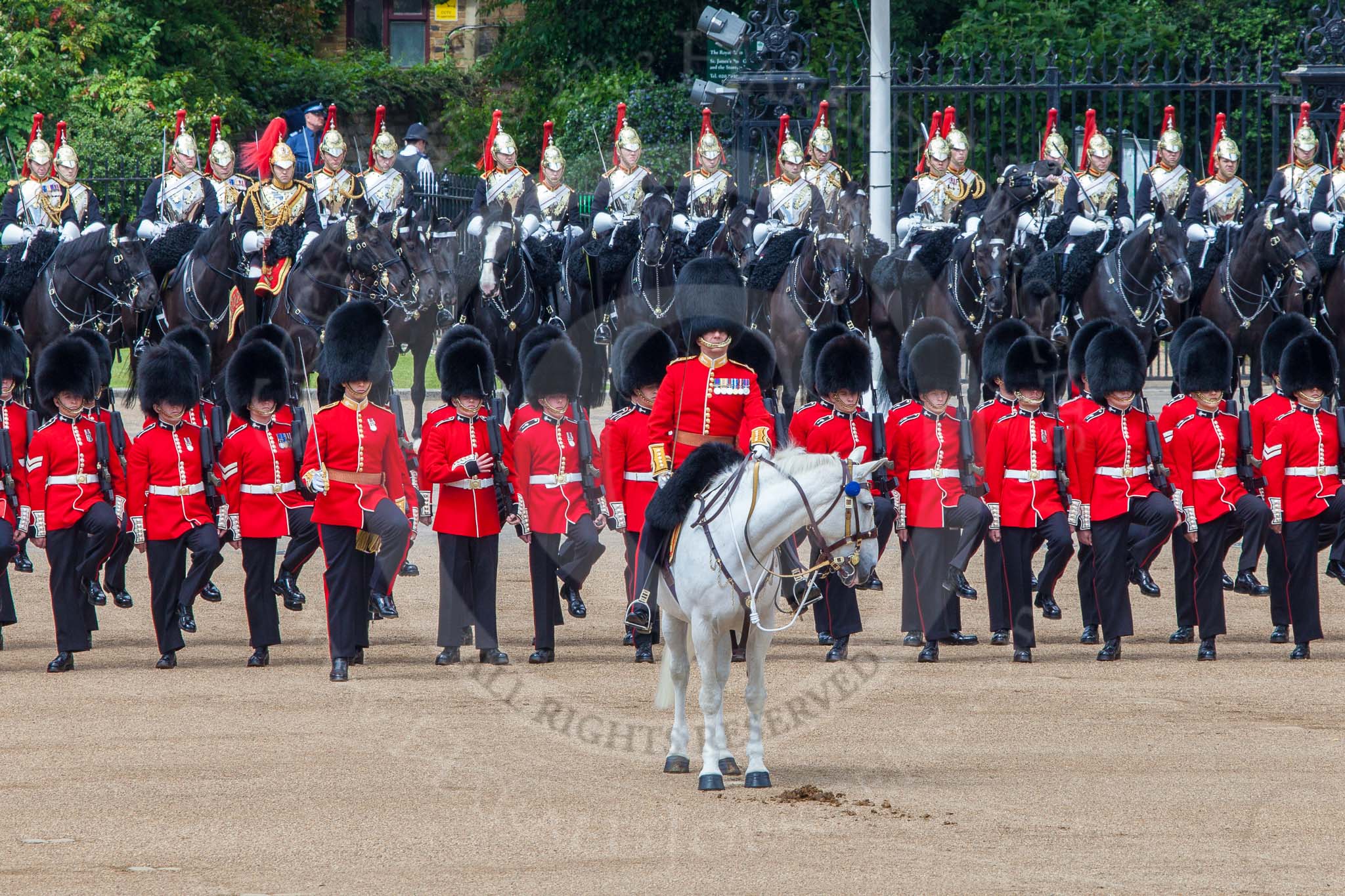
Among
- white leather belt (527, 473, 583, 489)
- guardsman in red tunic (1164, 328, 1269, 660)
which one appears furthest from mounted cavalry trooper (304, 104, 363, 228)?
guardsman in red tunic (1164, 328, 1269, 660)

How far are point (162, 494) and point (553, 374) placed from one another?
5.56 ft

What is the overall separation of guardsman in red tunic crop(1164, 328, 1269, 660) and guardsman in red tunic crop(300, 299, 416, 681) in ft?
10.2

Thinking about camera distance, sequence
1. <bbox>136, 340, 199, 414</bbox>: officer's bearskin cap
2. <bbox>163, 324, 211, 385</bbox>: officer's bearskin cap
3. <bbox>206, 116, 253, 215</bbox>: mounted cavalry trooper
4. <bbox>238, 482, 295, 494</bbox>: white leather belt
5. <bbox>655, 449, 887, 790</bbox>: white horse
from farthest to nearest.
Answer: <bbox>206, 116, 253, 215</bbox>: mounted cavalry trooper → <bbox>163, 324, 211, 385</bbox>: officer's bearskin cap → <bbox>136, 340, 199, 414</bbox>: officer's bearskin cap → <bbox>238, 482, 295, 494</bbox>: white leather belt → <bbox>655, 449, 887, 790</bbox>: white horse

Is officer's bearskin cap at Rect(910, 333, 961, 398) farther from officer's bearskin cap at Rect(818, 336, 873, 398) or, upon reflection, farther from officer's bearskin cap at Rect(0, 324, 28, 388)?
officer's bearskin cap at Rect(0, 324, 28, 388)

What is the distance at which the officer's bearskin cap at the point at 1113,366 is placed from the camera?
885cm

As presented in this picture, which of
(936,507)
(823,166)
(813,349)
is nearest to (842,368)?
(936,507)

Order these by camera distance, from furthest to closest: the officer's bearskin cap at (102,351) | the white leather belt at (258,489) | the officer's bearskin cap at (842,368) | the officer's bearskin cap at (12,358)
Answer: the officer's bearskin cap at (102,351) → the officer's bearskin cap at (12,358) → the officer's bearskin cap at (842,368) → the white leather belt at (258,489)

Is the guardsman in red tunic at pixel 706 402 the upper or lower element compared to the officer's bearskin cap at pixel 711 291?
lower

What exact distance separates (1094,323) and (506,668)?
4000mm

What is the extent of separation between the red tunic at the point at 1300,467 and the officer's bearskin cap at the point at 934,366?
4.33 ft

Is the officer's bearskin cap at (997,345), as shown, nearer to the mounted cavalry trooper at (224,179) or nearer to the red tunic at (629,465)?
the red tunic at (629,465)

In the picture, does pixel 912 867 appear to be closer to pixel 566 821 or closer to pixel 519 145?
pixel 566 821

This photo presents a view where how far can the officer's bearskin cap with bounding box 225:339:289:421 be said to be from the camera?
8820 mm

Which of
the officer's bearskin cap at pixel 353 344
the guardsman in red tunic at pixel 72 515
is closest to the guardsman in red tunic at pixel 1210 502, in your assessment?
the officer's bearskin cap at pixel 353 344
